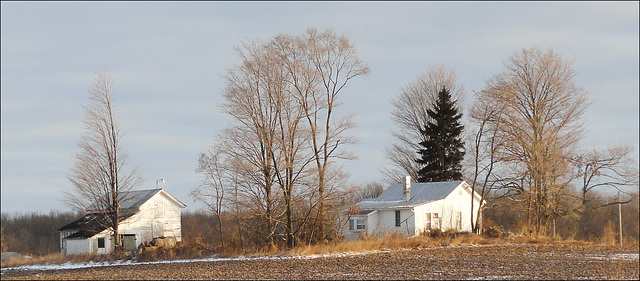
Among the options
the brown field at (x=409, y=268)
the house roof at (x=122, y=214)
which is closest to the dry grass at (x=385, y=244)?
the brown field at (x=409, y=268)

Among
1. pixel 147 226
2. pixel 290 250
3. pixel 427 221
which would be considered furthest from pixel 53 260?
pixel 427 221

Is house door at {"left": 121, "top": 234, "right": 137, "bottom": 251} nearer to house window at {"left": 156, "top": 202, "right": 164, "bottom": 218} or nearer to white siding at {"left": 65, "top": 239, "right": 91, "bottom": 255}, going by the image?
white siding at {"left": 65, "top": 239, "right": 91, "bottom": 255}

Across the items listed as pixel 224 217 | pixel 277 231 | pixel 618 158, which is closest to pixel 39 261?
pixel 224 217

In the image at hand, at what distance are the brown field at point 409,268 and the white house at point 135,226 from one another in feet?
73.9

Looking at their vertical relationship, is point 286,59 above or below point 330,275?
above

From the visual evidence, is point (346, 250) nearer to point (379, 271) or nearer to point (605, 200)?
point (379, 271)

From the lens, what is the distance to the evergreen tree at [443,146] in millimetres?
49031

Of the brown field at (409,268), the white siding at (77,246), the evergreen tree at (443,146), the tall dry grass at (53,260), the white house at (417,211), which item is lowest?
the white siding at (77,246)

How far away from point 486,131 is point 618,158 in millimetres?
8223

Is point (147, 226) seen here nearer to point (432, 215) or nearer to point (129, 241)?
point (129, 241)

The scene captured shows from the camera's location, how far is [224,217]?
3341 cm

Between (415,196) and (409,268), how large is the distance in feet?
76.3

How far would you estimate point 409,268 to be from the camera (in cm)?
2106

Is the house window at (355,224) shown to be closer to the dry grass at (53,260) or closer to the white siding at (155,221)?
the white siding at (155,221)
